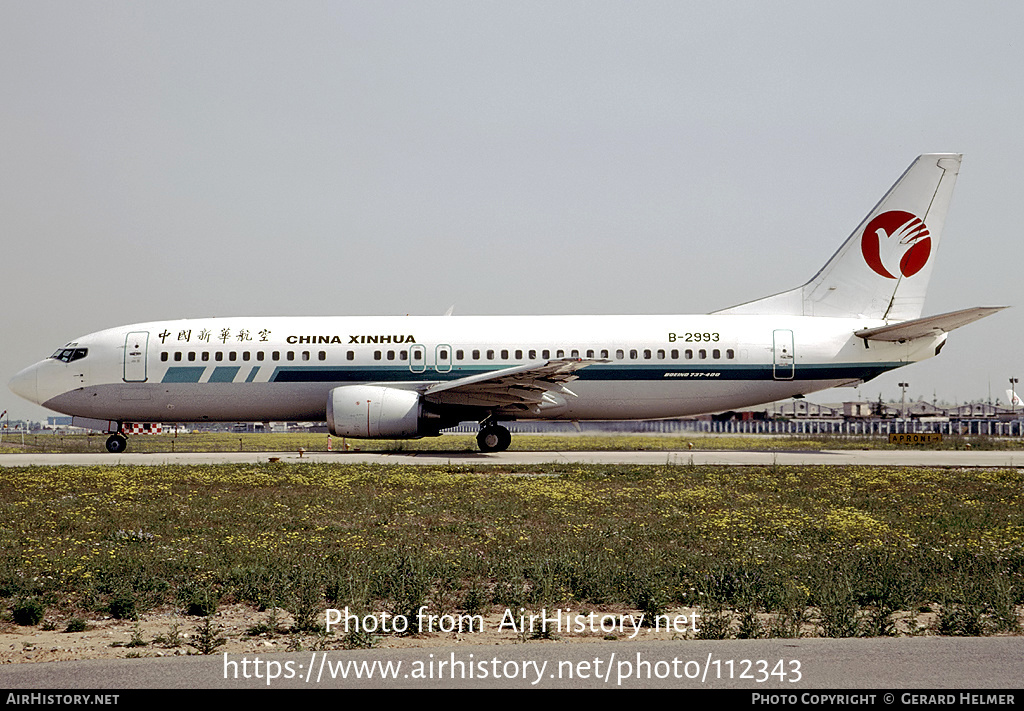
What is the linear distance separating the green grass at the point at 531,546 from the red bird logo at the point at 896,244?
40.1 ft

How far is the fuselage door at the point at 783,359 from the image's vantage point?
26.9 m

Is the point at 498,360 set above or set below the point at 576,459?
above

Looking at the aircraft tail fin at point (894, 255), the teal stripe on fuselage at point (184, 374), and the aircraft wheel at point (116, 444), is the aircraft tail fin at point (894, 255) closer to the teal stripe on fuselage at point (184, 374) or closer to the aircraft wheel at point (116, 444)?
the teal stripe on fuselage at point (184, 374)

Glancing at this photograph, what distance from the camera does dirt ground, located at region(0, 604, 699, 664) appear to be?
6168 millimetres

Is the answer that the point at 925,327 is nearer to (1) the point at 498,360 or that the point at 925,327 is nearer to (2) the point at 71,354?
(1) the point at 498,360

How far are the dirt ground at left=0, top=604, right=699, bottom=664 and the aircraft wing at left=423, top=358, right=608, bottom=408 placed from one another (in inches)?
675

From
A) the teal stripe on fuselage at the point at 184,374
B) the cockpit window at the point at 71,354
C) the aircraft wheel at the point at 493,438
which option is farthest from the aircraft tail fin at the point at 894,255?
the cockpit window at the point at 71,354

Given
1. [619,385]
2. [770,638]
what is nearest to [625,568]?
[770,638]

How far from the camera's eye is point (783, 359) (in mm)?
26938

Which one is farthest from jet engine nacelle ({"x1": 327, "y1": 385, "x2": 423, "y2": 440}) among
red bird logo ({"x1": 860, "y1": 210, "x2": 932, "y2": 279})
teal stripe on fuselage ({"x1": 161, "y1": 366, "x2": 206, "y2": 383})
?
red bird logo ({"x1": 860, "y1": 210, "x2": 932, "y2": 279})

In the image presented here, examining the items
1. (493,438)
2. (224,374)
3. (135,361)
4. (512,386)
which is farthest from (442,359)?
→ (135,361)

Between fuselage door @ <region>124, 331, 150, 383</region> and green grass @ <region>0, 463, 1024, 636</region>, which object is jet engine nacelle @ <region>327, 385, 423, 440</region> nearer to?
fuselage door @ <region>124, 331, 150, 383</region>

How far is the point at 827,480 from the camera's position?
17688 millimetres

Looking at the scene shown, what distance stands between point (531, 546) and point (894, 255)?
22.5 metres
